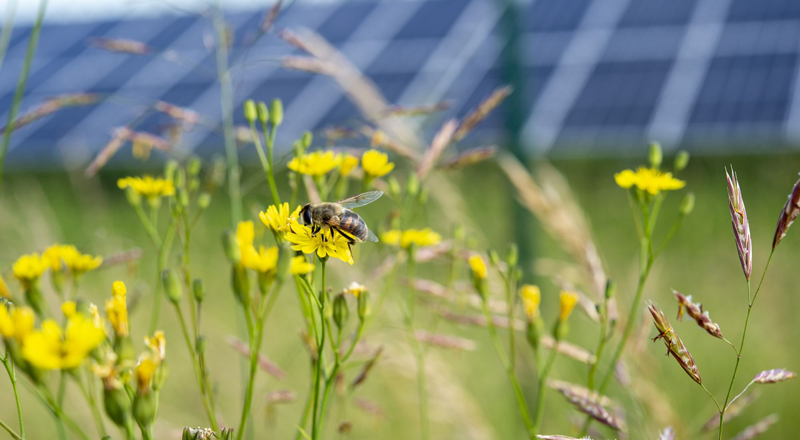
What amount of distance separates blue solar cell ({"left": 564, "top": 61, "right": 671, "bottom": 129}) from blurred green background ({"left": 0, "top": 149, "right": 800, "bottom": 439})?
59 centimetres

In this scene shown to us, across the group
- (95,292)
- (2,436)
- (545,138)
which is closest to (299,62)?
(2,436)

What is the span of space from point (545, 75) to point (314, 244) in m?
5.38

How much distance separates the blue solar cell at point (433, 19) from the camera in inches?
269

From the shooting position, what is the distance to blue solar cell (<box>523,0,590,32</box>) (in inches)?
260

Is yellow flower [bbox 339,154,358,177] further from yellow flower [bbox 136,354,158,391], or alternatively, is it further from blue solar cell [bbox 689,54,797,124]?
blue solar cell [bbox 689,54,797,124]

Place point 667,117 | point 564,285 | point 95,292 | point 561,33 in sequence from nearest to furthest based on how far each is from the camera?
point 564,285, point 95,292, point 667,117, point 561,33

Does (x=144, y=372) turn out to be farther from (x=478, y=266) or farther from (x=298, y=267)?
(x=478, y=266)

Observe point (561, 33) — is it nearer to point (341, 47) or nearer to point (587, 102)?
point (587, 102)

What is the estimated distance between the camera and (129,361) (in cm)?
59

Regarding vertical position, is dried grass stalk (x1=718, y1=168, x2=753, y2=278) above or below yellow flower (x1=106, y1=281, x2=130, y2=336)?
above

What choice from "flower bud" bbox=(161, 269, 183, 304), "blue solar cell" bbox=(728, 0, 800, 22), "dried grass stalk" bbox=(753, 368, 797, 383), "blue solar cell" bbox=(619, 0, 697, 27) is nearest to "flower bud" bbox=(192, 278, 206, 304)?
"flower bud" bbox=(161, 269, 183, 304)

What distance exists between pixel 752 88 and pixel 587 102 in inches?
47.8

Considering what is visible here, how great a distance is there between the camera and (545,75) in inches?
229

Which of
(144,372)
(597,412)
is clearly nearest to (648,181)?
(597,412)
